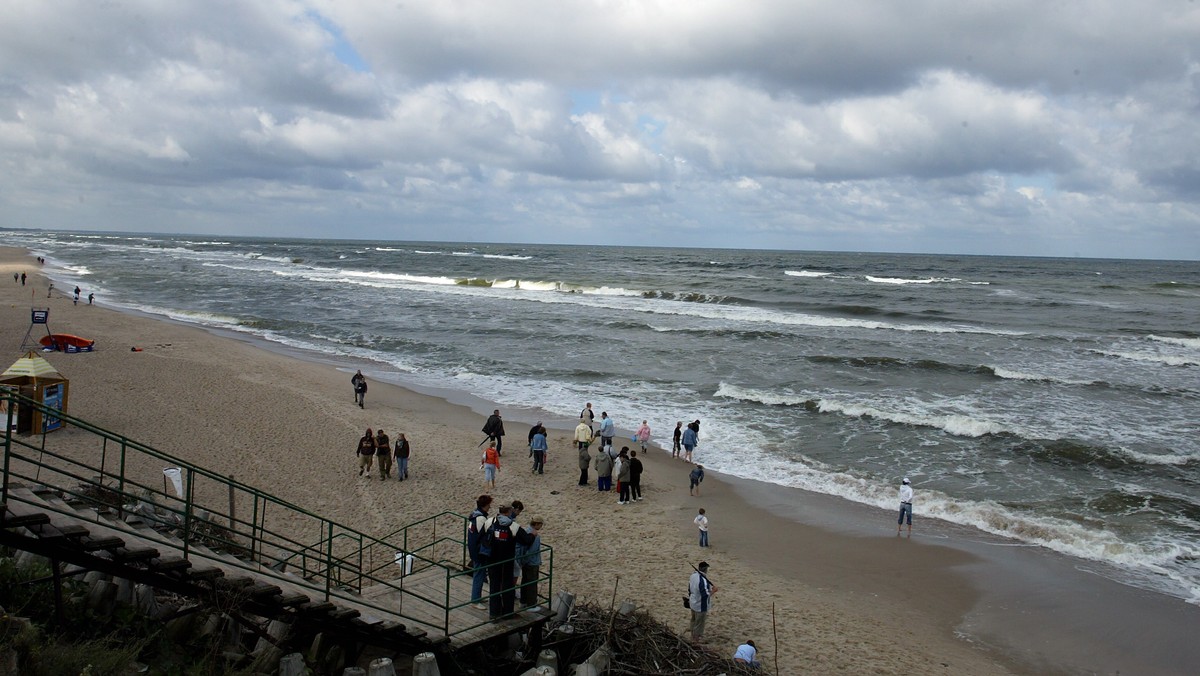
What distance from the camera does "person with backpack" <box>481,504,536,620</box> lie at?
7809 mm

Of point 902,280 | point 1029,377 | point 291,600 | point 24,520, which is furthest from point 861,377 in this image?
point 902,280

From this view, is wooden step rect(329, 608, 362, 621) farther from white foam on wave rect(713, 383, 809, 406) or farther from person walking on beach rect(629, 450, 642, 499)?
white foam on wave rect(713, 383, 809, 406)

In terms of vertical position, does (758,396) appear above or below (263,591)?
below

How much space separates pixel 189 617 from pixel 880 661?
8211 mm

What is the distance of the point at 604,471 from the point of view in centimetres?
1562

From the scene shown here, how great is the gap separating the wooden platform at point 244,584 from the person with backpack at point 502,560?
143 mm

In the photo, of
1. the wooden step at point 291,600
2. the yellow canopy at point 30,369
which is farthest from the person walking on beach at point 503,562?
the yellow canopy at point 30,369

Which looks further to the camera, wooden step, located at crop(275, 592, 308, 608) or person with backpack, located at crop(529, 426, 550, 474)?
person with backpack, located at crop(529, 426, 550, 474)

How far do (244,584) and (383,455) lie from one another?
909cm

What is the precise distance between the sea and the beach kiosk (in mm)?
10860

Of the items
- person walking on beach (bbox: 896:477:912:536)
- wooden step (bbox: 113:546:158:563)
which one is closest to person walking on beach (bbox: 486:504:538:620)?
wooden step (bbox: 113:546:158:563)

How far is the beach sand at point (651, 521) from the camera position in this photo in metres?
10.2

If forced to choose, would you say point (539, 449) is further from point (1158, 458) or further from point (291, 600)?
point (1158, 458)

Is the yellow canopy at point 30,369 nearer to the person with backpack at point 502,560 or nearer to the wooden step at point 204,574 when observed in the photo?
the wooden step at point 204,574
